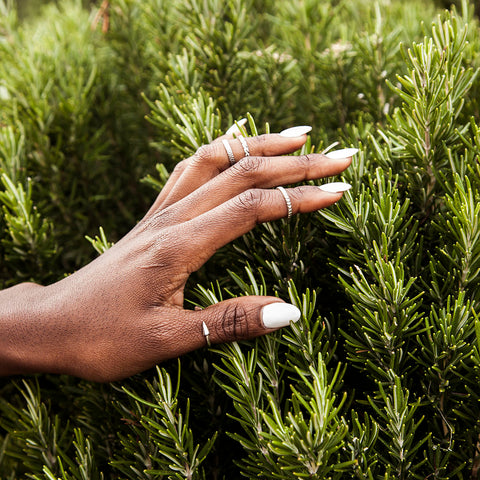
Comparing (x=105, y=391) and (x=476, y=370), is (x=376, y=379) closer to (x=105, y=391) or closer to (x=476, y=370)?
(x=476, y=370)

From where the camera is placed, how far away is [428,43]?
1226mm

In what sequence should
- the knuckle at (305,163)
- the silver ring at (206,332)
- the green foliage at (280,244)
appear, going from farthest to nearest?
the knuckle at (305,163)
the silver ring at (206,332)
the green foliage at (280,244)

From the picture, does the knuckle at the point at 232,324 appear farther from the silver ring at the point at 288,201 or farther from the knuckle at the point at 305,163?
the knuckle at the point at 305,163

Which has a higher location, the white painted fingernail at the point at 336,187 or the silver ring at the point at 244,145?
the silver ring at the point at 244,145

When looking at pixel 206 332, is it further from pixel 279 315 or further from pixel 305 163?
Answer: pixel 305 163

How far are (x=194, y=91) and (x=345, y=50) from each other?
2.50 feet

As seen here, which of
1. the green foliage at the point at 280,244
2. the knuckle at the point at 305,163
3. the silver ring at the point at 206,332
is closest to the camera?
the green foliage at the point at 280,244

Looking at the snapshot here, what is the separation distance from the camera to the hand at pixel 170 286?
1167 millimetres

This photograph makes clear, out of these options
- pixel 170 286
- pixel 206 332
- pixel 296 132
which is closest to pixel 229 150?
pixel 296 132

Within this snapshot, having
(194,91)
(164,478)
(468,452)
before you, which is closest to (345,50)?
(194,91)

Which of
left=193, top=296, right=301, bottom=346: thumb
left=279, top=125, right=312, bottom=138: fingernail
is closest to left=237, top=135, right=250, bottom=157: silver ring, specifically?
left=279, top=125, right=312, bottom=138: fingernail

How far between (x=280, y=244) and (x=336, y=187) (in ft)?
0.76

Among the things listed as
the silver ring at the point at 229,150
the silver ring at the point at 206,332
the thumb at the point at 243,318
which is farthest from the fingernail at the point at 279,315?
the silver ring at the point at 229,150

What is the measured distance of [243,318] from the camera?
43.5 inches
